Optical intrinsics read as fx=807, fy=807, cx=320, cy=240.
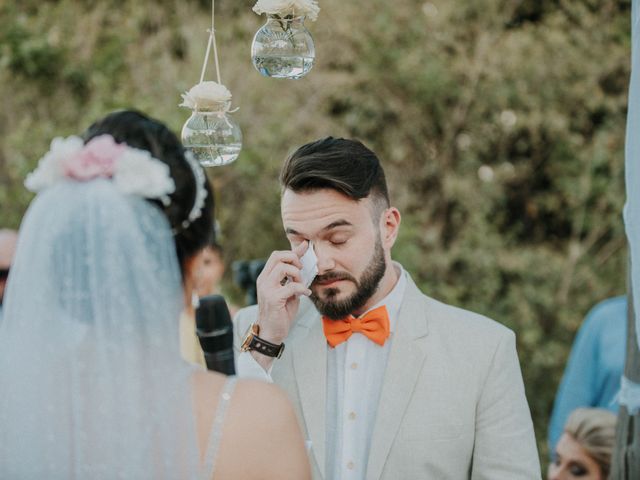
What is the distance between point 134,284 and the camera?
5.38ft

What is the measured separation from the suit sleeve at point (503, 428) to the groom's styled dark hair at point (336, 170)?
2.14 feet

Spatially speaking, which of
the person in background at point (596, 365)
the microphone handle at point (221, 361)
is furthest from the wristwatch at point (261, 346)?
the person in background at point (596, 365)

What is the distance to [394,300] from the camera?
2.70 m

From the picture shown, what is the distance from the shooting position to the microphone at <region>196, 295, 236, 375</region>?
2.27 meters

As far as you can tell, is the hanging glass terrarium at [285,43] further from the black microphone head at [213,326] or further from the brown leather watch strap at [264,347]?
the brown leather watch strap at [264,347]

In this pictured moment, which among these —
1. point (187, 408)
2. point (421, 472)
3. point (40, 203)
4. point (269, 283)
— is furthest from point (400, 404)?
point (40, 203)

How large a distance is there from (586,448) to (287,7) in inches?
91.0

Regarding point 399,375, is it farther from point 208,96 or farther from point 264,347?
point 208,96

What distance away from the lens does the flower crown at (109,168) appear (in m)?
1.63

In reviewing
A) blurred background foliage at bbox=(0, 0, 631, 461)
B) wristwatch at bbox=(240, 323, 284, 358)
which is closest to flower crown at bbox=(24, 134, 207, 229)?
wristwatch at bbox=(240, 323, 284, 358)

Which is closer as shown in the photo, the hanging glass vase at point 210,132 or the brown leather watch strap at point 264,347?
the hanging glass vase at point 210,132

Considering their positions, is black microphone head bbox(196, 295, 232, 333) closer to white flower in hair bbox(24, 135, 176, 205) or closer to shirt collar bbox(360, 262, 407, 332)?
shirt collar bbox(360, 262, 407, 332)

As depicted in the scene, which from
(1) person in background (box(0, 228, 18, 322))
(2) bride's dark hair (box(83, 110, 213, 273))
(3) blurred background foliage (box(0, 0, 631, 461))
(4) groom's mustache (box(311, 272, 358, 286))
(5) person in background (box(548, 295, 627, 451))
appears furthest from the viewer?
(3) blurred background foliage (box(0, 0, 631, 461))

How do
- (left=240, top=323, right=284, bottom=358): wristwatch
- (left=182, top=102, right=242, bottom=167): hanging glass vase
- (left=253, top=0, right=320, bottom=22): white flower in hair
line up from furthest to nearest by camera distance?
1. (left=240, top=323, right=284, bottom=358): wristwatch
2. (left=182, top=102, right=242, bottom=167): hanging glass vase
3. (left=253, top=0, right=320, bottom=22): white flower in hair
